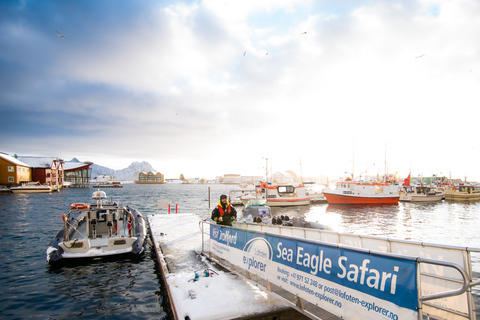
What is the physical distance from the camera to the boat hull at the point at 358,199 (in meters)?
48.5

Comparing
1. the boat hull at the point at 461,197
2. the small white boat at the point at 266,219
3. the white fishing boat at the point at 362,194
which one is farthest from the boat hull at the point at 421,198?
the small white boat at the point at 266,219

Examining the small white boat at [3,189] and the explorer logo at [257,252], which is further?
the small white boat at [3,189]

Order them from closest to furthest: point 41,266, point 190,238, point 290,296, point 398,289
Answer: point 398,289 < point 290,296 < point 41,266 < point 190,238

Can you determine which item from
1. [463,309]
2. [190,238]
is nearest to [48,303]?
[190,238]

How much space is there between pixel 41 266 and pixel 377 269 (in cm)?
1537

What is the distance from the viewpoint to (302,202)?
49500mm

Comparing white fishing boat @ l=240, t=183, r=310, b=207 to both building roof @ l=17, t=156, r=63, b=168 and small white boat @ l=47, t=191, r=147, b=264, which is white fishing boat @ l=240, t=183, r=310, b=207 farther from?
building roof @ l=17, t=156, r=63, b=168

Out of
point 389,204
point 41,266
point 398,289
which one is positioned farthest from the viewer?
point 389,204

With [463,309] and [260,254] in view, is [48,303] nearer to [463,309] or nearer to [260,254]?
[260,254]

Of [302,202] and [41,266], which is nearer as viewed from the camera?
[41,266]

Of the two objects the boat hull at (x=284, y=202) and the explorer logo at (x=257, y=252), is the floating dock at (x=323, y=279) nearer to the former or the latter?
the explorer logo at (x=257, y=252)

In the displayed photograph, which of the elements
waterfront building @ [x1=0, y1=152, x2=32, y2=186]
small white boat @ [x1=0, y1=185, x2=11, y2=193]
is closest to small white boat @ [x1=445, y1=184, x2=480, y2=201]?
small white boat @ [x1=0, y1=185, x2=11, y2=193]

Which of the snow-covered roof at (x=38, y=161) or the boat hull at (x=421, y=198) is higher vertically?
the snow-covered roof at (x=38, y=161)

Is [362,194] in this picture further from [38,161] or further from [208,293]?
[38,161]
